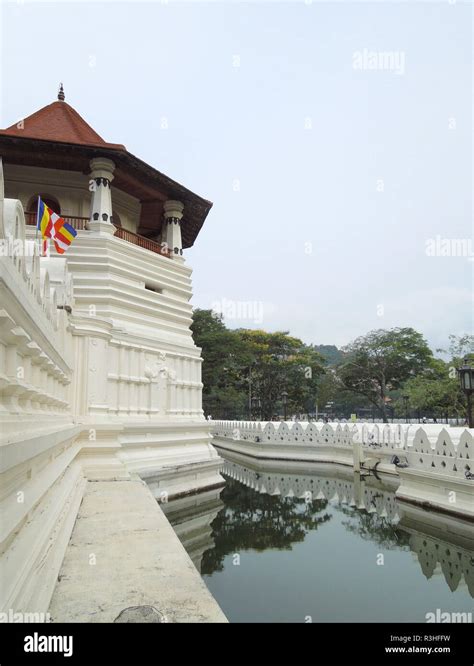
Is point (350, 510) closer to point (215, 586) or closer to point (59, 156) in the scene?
point (215, 586)

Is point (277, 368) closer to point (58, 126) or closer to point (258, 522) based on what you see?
point (58, 126)

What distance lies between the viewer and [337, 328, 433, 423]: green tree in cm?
4981

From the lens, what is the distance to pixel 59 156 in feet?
47.6

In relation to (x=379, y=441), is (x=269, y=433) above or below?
below

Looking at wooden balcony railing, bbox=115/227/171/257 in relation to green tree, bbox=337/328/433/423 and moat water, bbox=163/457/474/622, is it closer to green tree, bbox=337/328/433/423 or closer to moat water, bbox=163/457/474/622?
moat water, bbox=163/457/474/622

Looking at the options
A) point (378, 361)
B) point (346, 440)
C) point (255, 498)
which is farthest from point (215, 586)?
point (378, 361)

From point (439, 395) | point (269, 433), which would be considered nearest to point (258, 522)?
point (269, 433)

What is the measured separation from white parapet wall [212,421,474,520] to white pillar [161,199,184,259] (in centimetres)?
644

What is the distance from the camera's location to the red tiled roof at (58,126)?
50.9ft

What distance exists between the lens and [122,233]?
16.3m

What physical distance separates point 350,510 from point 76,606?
34.4 feet

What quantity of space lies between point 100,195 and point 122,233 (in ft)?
6.36

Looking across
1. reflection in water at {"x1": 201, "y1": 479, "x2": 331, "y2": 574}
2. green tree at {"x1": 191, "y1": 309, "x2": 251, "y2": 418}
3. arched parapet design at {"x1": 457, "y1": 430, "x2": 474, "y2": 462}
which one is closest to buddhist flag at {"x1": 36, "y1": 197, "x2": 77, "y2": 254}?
reflection in water at {"x1": 201, "y1": 479, "x2": 331, "y2": 574}

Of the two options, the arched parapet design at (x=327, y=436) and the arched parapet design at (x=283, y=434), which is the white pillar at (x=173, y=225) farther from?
the arched parapet design at (x=283, y=434)
